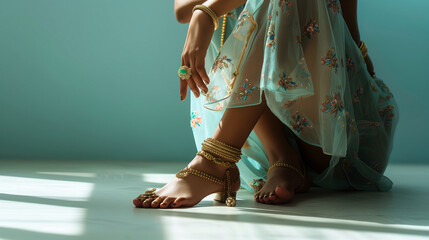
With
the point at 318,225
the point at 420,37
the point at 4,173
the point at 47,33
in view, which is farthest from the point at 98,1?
the point at 318,225

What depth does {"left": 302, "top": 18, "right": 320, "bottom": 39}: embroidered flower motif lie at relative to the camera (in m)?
1.14

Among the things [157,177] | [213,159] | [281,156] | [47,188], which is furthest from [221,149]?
[157,177]

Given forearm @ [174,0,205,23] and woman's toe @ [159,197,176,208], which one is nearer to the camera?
woman's toe @ [159,197,176,208]

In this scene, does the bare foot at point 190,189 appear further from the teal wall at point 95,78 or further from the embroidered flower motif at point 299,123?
the teal wall at point 95,78

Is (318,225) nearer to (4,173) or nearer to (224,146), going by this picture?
(224,146)

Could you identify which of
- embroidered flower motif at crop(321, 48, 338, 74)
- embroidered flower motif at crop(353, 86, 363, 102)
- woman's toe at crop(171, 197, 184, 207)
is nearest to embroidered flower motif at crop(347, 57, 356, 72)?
embroidered flower motif at crop(353, 86, 363, 102)

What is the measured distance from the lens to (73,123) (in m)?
2.42

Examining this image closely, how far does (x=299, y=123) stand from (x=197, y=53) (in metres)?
0.26

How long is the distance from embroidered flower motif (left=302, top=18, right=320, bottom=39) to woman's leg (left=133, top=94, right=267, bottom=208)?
17 centimetres

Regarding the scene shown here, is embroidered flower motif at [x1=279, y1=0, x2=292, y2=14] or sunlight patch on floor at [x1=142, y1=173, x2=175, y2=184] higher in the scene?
embroidered flower motif at [x1=279, y1=0, x2=292, y2=14]

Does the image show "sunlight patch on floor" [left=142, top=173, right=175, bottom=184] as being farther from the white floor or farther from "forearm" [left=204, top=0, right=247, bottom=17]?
"forearm" [left=204, top=0, right=247, bottom=17]

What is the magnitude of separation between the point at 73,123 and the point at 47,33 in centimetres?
42

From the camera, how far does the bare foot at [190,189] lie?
1045 mm

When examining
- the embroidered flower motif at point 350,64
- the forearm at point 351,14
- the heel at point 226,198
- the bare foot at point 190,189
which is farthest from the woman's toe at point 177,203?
the forearm at point 351,14
